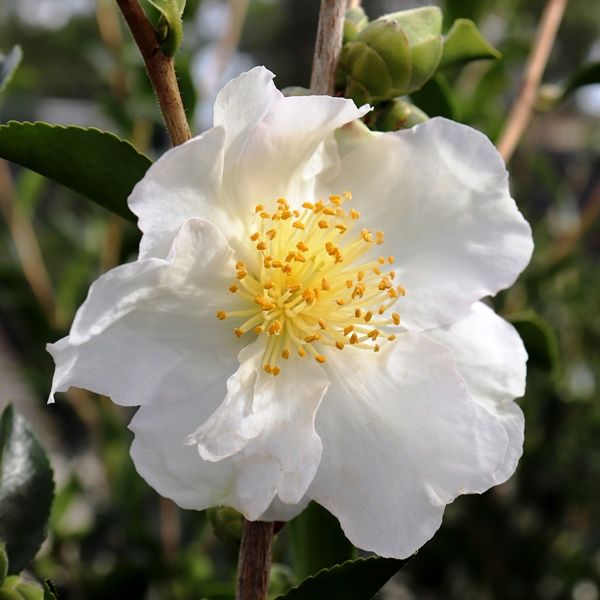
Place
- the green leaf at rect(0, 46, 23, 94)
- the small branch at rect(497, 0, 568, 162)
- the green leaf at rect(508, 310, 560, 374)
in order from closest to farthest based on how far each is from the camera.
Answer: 1. the green leaf at rect(0, 46, 23, 94)
2. the green leaf at rect(508, 310, 560, 374)
3. the small branch at rect(497, 0, 568, 162)

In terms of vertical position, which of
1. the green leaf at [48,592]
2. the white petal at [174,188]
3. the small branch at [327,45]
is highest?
the small branch at [327,45]

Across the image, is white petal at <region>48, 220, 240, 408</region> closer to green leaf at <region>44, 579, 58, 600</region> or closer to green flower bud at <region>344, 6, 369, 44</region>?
green leaf at <region>44, 579, 58, 600</region>

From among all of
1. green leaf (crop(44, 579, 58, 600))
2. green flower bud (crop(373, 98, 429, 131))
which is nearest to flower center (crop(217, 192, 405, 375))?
green flower bud (crop(373, 98, 429, 131))

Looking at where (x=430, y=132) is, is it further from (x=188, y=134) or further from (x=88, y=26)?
(x=88, y=26)

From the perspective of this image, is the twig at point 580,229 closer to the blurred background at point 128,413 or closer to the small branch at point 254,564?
the blurred background at point 128,413

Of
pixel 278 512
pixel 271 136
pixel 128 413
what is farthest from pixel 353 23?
pixel 128 413

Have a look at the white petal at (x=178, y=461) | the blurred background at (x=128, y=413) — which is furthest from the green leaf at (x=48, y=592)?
the blurred background at (x=128, y=413)

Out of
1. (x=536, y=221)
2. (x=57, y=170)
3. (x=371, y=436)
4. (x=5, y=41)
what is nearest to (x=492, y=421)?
(x=371, y=436)
